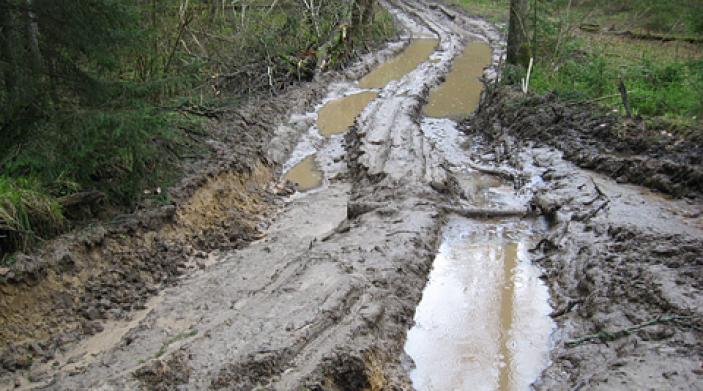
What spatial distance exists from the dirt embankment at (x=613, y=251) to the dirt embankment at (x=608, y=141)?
0.02m

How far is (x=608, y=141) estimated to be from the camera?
31.4ft

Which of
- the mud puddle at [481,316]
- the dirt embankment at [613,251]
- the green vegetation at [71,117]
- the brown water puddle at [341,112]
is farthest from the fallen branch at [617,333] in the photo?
the brown water puddle at [341,112]

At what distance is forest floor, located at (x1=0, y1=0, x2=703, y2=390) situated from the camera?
4.79m

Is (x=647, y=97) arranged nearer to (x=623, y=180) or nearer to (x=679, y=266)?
(x=623, y=180)

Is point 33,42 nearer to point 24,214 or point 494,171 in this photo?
point 24,214

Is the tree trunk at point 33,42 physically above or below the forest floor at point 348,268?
above

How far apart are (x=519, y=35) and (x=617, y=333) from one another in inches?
448

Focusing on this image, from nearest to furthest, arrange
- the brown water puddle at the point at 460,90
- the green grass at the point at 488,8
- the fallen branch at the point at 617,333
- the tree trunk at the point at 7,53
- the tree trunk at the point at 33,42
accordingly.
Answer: the fallen branch at the point at 617,333
the tree trunk at the point at 7,53
the tree trunk at the point at 33,42
the brown water puddle at the point at 460,90
the green grass at the point at 488,8

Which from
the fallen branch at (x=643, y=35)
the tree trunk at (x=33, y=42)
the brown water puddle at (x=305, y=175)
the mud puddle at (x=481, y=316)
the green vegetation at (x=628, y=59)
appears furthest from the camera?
the fallen branch at (x=643, y=35)

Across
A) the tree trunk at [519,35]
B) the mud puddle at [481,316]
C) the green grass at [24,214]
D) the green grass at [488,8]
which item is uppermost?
the tree trunk at [519,35]

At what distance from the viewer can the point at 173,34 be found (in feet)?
33.6

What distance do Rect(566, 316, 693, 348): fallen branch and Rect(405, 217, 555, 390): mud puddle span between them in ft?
1.21

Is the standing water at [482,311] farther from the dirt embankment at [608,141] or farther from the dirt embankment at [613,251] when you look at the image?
the dirt embankment at [608,141]

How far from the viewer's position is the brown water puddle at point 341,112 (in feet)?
44.2
